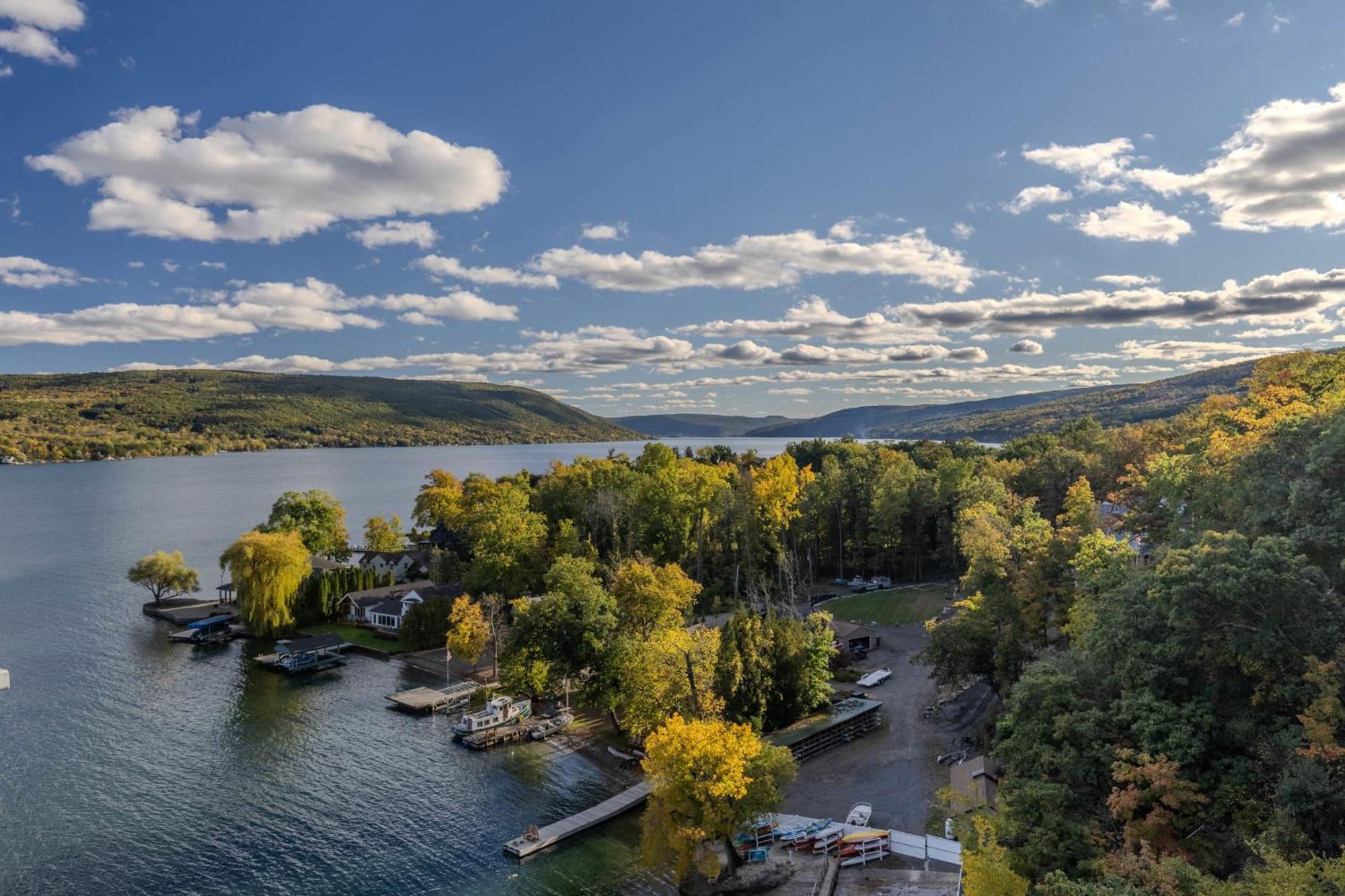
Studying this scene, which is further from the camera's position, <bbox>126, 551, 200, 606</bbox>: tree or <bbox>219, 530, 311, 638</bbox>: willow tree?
<bbox>126, 551, 200, 606</bbox>: tree

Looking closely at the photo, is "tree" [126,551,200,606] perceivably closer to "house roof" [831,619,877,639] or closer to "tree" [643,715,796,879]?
"house roof" [831,619,877,639]

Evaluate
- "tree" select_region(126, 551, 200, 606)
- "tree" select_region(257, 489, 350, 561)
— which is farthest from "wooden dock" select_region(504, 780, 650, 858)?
"tree" select_region(126, 551, 200, 606)

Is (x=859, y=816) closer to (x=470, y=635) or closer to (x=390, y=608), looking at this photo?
(x=470, y=635)

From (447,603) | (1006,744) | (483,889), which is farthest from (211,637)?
(1006,744)

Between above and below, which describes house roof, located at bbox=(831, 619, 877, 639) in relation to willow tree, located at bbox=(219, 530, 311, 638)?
below

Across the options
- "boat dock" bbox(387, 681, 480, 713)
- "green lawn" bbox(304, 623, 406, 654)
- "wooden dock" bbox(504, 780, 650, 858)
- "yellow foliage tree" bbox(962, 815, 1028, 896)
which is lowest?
"green lawn" bbox(304, 623, 406, 654)

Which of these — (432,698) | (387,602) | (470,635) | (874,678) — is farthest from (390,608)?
(874,678)
